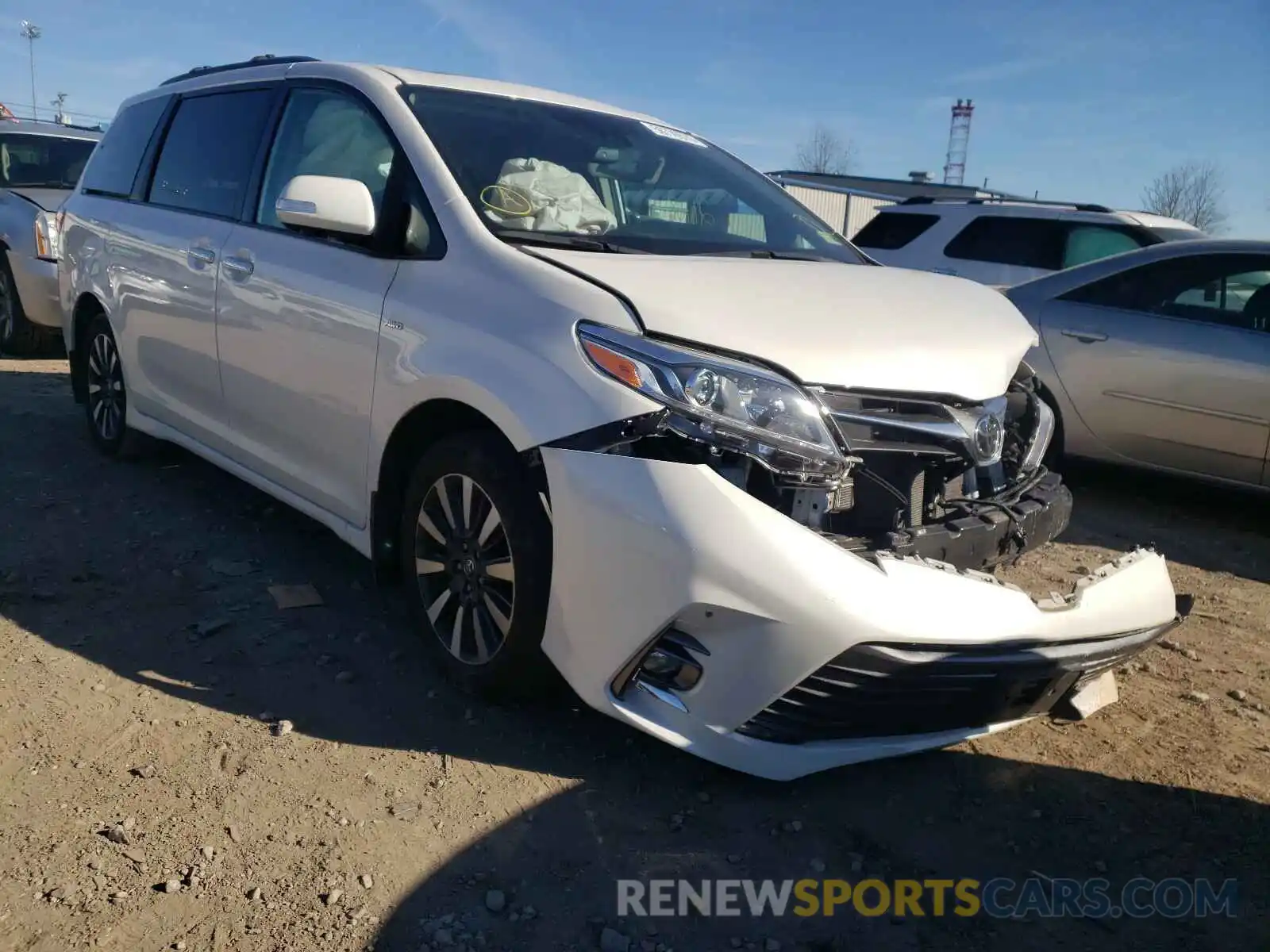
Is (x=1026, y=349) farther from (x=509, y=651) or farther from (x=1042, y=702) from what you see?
(x=509, y=651)

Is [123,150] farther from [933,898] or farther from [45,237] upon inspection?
[933,898]

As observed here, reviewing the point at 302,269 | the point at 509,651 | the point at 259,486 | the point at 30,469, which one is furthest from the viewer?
the point at 30,469

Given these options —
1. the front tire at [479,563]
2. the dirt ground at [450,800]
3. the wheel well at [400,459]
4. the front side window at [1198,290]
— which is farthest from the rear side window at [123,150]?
the front side window at [1198,290]

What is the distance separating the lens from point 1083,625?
102 inches


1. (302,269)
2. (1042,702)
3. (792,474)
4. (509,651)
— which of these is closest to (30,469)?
(302,269)

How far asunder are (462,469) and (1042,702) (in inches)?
65.2

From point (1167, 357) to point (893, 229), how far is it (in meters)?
4.24

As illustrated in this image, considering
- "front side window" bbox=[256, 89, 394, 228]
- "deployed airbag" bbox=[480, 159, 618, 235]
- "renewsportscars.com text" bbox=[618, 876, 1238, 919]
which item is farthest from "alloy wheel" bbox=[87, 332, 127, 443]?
"renewsportscars.com text" bbox=[618, 876, 1238, 919]

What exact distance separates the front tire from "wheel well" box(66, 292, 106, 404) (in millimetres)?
3132

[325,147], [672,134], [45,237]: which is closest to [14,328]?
[45,237]

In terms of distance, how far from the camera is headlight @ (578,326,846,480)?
2391 millimetres

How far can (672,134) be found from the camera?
413 centimetres

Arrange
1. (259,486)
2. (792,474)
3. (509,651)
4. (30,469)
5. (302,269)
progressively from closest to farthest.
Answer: (792,474), (509,651), (302,269), (259,486), (30,469)

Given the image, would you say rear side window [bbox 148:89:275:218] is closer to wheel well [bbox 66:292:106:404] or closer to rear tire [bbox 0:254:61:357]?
wheel well [bbox 66:292:106:404]
